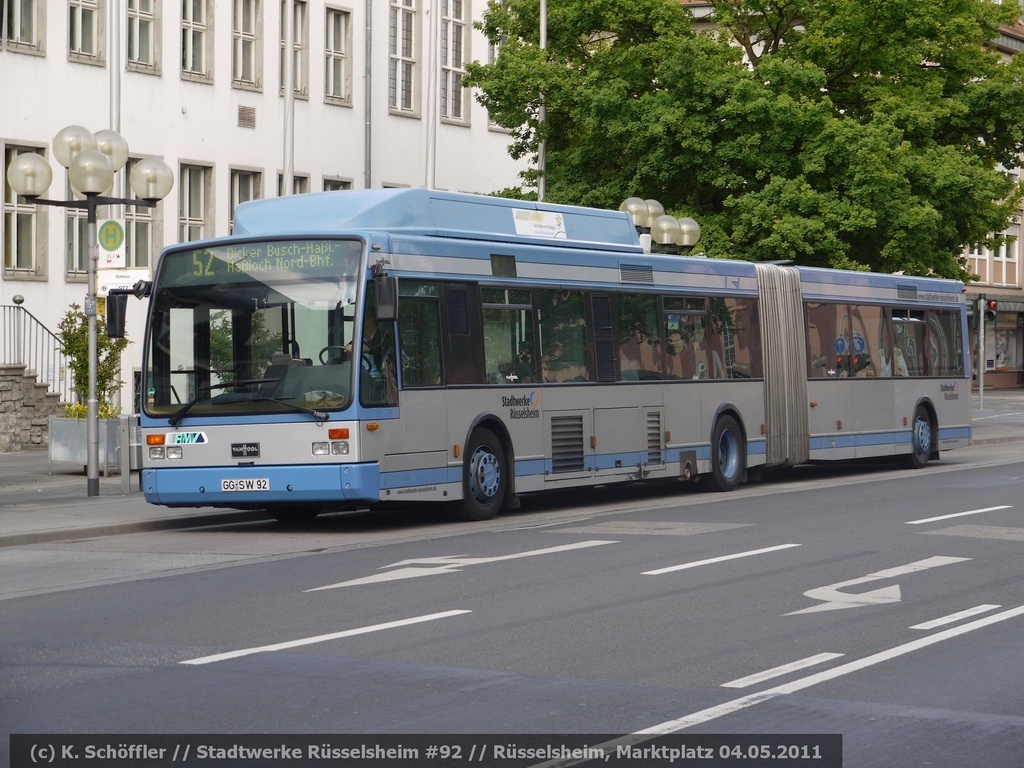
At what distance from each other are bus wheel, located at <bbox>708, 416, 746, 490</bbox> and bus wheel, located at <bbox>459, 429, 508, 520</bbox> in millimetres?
5089

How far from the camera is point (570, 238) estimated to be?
21.2 metres

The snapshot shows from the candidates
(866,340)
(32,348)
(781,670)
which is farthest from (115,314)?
(32,348)

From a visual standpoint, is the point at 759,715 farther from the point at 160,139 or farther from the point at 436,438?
the point at 160,139

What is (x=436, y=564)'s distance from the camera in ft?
46.0

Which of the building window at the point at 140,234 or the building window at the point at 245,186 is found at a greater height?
the building window at the point at 245,186

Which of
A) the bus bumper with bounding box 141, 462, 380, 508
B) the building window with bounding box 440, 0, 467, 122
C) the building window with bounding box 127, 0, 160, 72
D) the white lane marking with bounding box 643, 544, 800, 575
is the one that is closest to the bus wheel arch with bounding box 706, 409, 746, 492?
the bus bumper with bounding box 141, 462, 380, 508

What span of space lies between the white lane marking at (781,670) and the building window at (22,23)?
88.3 feet

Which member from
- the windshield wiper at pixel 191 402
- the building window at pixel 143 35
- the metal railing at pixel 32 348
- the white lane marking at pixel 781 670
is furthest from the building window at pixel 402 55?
the white lane marking at pixel 781 670

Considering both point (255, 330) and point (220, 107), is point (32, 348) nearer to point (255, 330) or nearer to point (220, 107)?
point (220, 107)

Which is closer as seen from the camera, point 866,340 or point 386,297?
point 386,297

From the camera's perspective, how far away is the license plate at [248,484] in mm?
17078

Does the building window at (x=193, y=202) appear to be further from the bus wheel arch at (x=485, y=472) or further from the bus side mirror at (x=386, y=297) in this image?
the bus side mirror at (x=386, y=297)

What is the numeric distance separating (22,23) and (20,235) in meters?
3.95

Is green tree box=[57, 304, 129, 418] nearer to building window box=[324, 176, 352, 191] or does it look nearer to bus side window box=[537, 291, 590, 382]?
bus side window box=[537, 291, 590, 382]
